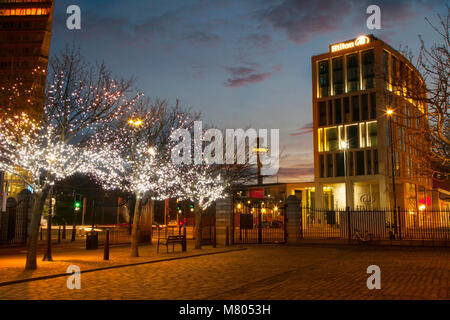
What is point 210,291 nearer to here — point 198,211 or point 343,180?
point 198,211

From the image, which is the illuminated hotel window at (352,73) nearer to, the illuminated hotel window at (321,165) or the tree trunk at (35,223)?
the illuminated hotel window at (321,165)

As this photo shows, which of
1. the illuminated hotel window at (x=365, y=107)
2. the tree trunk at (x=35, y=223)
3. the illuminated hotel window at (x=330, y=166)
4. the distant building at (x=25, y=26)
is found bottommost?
the tree trunk at (x=35, y=223)

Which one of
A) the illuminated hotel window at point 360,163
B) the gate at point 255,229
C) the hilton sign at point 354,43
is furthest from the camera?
the hilton sign at point 354,43

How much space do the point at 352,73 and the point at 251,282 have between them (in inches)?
2104

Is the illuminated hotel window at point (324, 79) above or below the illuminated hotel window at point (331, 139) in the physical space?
above

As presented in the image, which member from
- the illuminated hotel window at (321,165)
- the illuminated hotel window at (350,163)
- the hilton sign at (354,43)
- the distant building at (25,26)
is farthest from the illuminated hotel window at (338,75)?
the distant building at (25,26)

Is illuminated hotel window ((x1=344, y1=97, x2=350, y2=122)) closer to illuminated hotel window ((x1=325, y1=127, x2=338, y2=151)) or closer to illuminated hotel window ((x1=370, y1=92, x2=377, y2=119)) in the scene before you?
illuminated hotel window ((x1=325, y1=127, x2=338, y2=151))

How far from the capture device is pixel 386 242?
2666 cm

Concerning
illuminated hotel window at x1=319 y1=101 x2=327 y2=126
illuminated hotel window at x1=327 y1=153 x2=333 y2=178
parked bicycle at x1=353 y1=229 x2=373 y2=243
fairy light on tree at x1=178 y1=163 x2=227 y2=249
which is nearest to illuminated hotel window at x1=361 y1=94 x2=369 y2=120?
illuminated hotel window at x1=319 y1=101 x2=327 y2=126

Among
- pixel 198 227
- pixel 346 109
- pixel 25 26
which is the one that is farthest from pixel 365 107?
pixel 25 26

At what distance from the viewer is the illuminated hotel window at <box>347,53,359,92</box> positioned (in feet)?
195

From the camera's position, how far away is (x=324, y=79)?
62.4 meters

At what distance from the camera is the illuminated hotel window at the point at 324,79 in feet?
203
